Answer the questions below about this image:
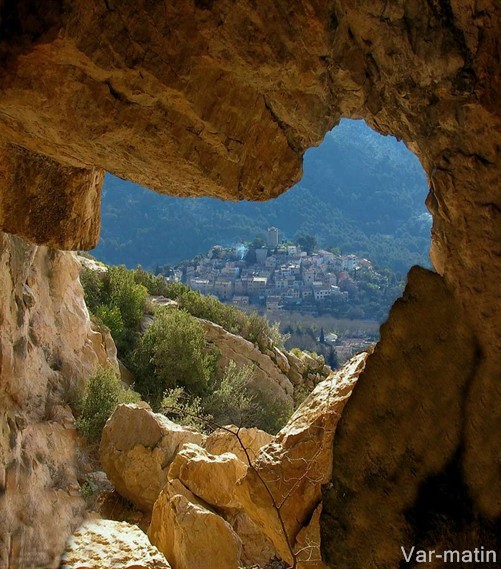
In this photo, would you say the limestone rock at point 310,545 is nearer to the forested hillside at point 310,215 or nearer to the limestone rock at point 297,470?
the limestone rock at point 297,470

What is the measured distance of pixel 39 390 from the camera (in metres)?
7.32

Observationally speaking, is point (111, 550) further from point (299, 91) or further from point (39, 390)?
point (299, 91)

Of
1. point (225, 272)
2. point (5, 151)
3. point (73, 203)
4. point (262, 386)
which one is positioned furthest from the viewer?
point (225, 272)

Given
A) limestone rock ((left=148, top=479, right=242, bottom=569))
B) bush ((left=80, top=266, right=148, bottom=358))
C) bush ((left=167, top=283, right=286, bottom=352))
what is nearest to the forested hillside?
bush ((left=167, top=283, right=286, bottom=352))

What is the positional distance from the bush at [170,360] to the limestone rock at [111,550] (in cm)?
600

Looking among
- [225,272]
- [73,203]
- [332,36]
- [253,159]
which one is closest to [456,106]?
[332,36]

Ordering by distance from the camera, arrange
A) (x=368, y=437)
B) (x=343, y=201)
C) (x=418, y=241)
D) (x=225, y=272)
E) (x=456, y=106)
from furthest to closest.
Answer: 1. (x=343, y=201)
2. (x=418, y=241)
3. (x=225, y=272)
4. (x=368, y=437)
5. (x=456, y=106)

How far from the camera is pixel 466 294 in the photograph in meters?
2.79

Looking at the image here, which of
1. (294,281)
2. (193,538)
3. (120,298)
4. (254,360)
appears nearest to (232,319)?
(254,360)

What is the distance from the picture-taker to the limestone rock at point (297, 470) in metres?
4.41

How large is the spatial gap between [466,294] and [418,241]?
44.9m

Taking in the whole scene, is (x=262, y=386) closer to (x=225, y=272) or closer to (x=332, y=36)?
(x=332, y=36)

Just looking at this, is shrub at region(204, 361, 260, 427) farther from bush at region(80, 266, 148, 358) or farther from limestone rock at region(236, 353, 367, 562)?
limestone rock at region(236, 353, 367, 562)

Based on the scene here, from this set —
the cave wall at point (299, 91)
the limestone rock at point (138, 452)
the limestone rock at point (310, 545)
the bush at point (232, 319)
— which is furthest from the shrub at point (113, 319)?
the cave wall at point (299, 91)
